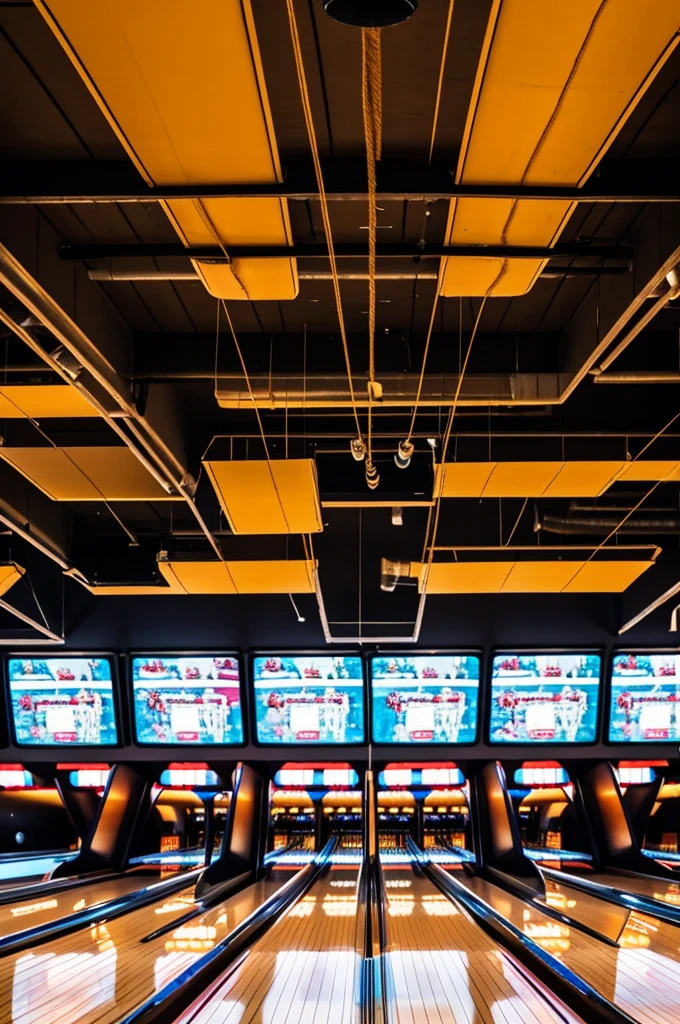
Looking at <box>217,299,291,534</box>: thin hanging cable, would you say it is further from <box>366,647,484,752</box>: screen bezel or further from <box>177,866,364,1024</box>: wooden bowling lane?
<box>366,647,484,752</box>: screen bezel

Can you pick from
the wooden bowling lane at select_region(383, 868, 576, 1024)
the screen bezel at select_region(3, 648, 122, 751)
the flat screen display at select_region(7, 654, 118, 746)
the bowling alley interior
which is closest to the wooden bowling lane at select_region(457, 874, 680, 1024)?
the bowling alley interior

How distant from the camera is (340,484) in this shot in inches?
312

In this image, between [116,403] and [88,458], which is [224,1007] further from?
[88,458]

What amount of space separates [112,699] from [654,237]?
8.94 m

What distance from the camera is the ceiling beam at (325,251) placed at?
422cm

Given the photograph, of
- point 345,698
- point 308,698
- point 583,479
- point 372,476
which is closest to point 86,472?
point 372,476

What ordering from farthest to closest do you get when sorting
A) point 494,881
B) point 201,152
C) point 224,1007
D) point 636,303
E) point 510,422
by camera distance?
point 494,881, point 510,422, point 636,303, point 224,1007, point 201,152

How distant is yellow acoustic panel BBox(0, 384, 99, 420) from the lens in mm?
5762

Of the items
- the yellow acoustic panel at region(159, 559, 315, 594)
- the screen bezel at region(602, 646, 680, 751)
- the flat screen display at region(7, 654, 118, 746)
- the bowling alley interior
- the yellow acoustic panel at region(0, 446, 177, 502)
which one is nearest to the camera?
the bowling alley interior

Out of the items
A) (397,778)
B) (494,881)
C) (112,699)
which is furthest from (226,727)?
(494,881)

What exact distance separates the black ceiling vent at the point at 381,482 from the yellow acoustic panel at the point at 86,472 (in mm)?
1281

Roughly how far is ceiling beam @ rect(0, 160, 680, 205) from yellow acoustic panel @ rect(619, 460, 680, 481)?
301cm

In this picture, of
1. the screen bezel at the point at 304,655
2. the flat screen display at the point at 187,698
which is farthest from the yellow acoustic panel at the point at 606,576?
the flat screen display at the point at 187,698

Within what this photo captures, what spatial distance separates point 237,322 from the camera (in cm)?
620
